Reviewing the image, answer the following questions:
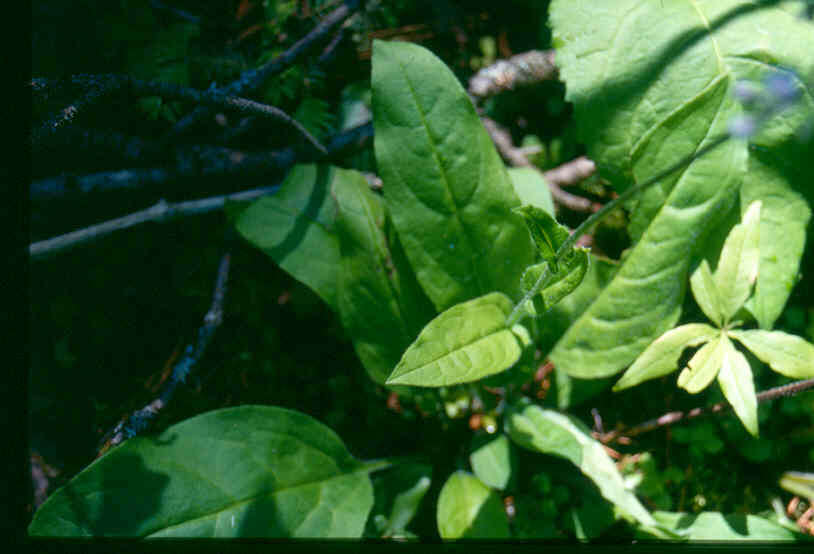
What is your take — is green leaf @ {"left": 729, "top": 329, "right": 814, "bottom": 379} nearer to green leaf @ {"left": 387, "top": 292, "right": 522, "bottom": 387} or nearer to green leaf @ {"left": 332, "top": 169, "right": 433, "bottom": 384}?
green leaf @ {"left": 387, "top": 292, "right": 522, "bottom": 387}

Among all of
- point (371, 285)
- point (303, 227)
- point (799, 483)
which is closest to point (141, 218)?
point (303, 227)

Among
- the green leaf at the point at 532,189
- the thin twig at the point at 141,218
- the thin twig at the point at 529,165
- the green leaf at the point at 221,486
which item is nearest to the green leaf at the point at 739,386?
the green leaf at the point at 532,189

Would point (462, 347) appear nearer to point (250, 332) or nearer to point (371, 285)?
point (371, 285)

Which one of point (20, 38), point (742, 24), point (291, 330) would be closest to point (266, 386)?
point (291, 330)

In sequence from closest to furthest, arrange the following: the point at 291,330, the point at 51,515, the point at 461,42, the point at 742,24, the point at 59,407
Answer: the point at 51,515, the point at 742,24, the point at 59,407, the point at 291,330, the point at 461,42

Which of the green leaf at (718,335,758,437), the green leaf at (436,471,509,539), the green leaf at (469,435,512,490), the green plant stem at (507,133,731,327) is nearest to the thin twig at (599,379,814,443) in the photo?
the green leaf at (718,335,758,437)

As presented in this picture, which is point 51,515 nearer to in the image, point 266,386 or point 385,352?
point 266,386
